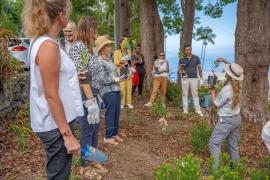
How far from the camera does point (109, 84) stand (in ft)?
20.1

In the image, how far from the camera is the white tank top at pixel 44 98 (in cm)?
262

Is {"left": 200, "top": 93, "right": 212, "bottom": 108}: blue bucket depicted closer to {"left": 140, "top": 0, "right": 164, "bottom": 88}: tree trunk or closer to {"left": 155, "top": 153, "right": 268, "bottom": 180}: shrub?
{"left": 140, "top": 0, "right": 164, "bottom": 88}: tree trunk

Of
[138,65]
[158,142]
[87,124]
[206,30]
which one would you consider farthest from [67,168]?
[206,30]

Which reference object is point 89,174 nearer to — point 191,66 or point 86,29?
point 86,29

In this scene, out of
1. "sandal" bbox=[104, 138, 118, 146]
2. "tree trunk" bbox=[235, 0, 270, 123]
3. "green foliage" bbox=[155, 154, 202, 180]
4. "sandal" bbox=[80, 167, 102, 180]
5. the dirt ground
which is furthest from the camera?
"tree trunk" bbox=[235, 0, 270, 123]

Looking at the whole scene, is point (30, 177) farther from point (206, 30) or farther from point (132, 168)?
point (206, 30)

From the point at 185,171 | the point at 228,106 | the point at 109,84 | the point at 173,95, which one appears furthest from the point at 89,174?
the point at 173,95

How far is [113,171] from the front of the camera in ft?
17.6

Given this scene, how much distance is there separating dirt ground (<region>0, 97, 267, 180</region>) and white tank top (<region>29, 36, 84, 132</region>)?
237 centimetres

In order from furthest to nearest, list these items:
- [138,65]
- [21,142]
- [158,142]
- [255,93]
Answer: [138,65] < [255,93] < [158,142] < [21,142]

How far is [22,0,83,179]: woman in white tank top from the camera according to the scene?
2504 mm

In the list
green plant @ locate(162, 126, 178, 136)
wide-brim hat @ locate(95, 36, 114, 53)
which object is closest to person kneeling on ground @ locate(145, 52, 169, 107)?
green plant @ locate(162, 126, 178, 136)

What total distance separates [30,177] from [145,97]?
324 inches

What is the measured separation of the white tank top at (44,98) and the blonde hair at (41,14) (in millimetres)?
77
